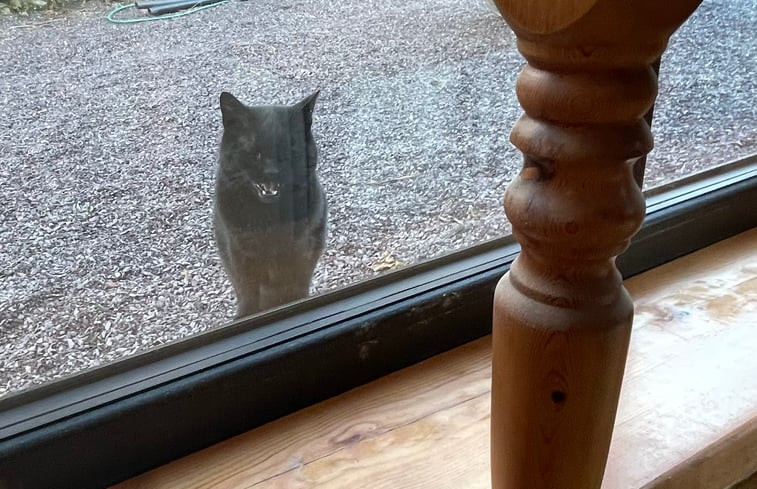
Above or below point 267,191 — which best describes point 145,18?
above

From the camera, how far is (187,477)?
2.64 feet

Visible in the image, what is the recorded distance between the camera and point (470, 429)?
2.85 ft

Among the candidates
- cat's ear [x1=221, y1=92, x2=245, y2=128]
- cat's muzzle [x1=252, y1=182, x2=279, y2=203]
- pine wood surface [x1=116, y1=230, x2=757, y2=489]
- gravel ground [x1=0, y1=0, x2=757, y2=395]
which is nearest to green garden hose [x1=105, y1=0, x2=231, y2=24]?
gravel ground [x1=0, y1=0, x2=757, y2=395]

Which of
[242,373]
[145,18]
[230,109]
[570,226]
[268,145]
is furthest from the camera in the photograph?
[268,145]

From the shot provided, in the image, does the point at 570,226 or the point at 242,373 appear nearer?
the point at 570,226

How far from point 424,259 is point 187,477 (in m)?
0.47

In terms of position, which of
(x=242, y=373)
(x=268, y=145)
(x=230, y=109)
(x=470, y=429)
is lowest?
(x=470, y=429)

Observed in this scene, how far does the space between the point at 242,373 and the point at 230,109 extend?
0.50 meters

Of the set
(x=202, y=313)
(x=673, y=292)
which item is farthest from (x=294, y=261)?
(x=673, y=292)

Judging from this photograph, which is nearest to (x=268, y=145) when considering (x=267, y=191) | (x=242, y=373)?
(x=267, y=191)

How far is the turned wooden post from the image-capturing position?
43 centimetres

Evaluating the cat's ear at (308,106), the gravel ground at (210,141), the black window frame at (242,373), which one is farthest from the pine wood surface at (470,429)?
the cat's ear at (308,106)

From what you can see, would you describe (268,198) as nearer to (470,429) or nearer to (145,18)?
(145,18)

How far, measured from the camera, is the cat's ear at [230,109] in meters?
1.13
